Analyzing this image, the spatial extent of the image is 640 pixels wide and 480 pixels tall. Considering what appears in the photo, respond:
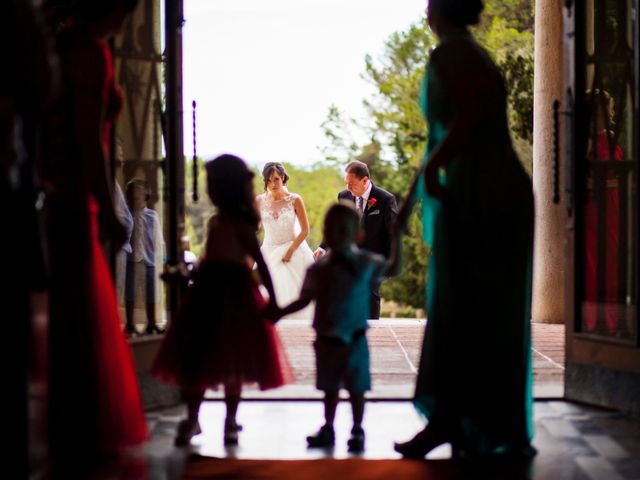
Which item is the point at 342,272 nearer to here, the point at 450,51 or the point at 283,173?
the point at 450,51

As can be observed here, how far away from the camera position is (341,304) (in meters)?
4.57

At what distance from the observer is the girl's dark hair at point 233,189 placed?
183 inches

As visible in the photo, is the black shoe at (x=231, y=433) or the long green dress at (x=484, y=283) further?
the black shoe at (x=231, y=433)

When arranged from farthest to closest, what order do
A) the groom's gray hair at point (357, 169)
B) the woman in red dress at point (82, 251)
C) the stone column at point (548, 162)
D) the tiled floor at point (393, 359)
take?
1. the stone column at point (548, 162)
2. the groom's gray hair at point (357, 169)
3. the tiled floor at point (393, 359)
4. the woman in red dress at point (82, 251)

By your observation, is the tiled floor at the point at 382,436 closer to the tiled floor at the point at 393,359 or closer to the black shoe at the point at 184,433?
the black shoe at the point at 184,433

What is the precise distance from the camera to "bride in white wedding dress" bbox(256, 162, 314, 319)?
34.6 ft

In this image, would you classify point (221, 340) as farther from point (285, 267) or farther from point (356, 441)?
point (285, 267)

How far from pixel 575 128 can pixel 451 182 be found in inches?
60.6

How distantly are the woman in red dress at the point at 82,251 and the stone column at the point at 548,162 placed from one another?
6.72 m

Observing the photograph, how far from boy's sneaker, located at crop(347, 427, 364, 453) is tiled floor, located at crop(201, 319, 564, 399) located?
1.38 metres

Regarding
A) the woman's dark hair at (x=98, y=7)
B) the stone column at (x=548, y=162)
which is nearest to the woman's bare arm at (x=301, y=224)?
the stone column at (x=548, y=162)

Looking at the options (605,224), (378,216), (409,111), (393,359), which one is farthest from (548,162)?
(409,111)

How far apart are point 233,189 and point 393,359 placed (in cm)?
339

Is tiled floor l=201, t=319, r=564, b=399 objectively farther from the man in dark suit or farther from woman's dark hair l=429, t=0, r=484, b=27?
woman's dark hair l=429, t=0, r=484, b=27
